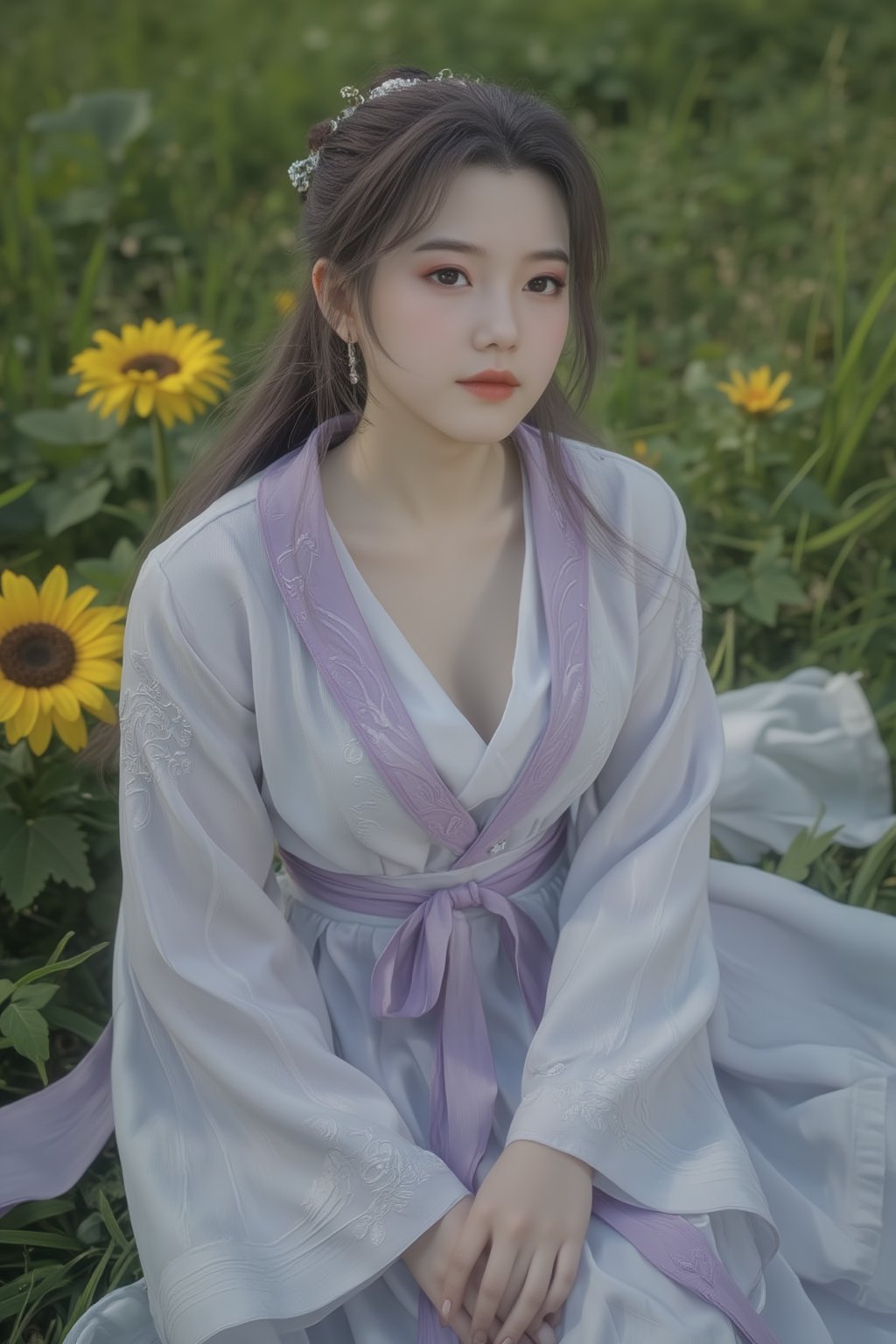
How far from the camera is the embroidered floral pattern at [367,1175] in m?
1.49

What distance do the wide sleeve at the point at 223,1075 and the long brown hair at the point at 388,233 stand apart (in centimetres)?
26

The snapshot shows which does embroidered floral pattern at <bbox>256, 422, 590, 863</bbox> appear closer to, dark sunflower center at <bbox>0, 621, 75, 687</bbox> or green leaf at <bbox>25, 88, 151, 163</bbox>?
dark sunflower center at <bbox>0, 621, 75, 687</bbox>

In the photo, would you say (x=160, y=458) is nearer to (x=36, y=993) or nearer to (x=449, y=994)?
(x=36, y=993)

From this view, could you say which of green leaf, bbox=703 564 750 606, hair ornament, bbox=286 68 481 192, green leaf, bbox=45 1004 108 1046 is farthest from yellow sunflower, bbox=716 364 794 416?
green leaf, bbox=45 1004 108 1046

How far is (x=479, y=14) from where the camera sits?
15.7 ft

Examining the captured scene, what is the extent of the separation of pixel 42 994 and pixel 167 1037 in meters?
0.16

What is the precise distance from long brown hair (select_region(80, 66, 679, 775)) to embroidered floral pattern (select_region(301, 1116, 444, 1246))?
0.69 meters

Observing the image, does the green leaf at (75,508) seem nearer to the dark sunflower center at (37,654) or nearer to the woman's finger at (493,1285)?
the dark sunflower center at (37,654)

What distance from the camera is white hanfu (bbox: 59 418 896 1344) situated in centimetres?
152

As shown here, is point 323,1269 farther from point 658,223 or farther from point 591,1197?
point 658,223

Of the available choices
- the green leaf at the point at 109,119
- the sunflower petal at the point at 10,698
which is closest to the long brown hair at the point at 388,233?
the sunflower petal at the point at 10,698

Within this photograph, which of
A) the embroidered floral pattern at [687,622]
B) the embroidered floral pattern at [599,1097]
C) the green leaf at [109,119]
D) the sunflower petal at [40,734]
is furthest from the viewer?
the green leaf at [109,119]

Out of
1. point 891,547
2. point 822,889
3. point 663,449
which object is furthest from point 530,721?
point 891,547

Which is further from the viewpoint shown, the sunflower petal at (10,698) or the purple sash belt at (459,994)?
the sunflower petal at (10,698)
